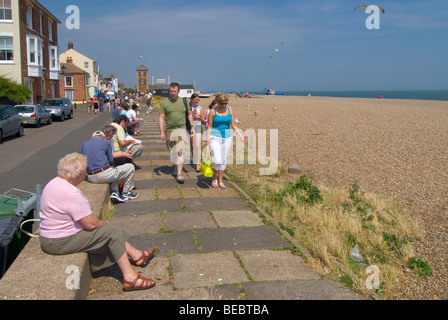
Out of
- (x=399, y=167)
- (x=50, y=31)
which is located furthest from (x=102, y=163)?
(x=50, y=31)

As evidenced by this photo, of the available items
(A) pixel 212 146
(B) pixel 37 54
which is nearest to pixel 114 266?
(A) pixel 212 146

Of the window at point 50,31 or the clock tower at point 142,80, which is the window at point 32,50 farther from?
the clock tower at point 142,80

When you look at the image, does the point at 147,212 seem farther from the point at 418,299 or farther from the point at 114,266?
the point at 418,299

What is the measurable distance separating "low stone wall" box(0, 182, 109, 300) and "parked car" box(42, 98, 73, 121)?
82.5ft

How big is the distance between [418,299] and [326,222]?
1.83 metres

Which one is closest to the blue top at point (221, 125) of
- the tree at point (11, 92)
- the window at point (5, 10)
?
the tree at point (11, 92)

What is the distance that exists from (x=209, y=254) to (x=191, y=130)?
12.5ft

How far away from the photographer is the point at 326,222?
5.45 m

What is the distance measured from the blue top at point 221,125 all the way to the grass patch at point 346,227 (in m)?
1.13

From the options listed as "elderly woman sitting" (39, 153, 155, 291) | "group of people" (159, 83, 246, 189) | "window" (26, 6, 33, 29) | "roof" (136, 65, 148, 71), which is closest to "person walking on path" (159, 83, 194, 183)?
"group of people" (159, 83, 246, 189)

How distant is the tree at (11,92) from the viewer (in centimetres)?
2619

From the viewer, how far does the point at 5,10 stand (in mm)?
31625

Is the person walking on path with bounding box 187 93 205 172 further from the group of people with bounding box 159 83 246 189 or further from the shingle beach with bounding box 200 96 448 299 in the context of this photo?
the shingle beach with bounding box 200 96 448 299

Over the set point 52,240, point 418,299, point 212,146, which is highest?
point 212,146
